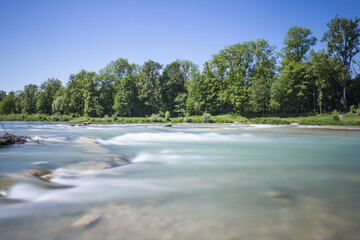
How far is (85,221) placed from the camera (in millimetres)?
2775

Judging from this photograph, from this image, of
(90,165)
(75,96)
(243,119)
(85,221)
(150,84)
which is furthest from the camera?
(75,96)

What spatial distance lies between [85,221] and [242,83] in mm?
48867

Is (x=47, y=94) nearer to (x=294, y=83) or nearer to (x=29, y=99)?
(x=29, y=99)

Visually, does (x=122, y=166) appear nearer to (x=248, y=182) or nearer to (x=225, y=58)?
(x=248, y=182)

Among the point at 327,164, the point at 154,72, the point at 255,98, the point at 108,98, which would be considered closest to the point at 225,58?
the point at 255,98

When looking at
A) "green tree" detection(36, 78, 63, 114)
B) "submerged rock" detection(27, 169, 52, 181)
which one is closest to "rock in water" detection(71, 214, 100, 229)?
"submerged rock" detection(27, 169, 52, 181)

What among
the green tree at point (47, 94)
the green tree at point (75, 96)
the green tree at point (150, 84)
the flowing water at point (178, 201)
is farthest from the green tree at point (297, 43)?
the green tree at point (47, 94)

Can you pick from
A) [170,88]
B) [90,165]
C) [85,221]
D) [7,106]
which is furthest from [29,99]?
[85,221]

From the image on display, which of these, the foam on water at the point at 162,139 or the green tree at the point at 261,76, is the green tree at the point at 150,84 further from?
the foam on water at the point at 162,139

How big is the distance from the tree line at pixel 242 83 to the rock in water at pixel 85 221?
42.7 metres

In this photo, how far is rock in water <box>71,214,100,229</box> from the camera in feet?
8.66

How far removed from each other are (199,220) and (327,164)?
555cm

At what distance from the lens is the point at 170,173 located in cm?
539

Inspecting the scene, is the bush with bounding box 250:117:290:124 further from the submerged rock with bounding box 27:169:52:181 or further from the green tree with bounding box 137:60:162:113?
the submerged rock with bounding box 27:169:52:181
